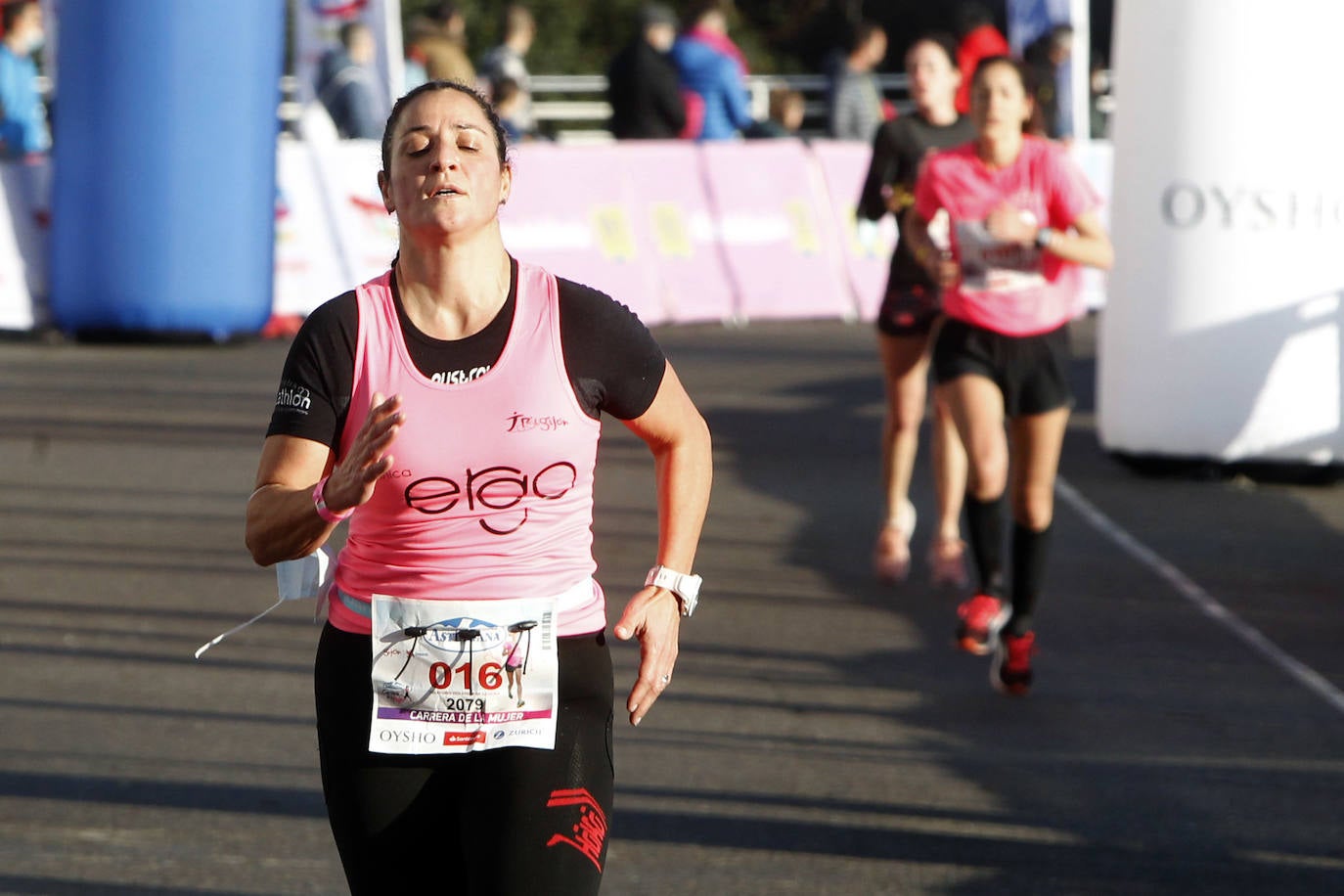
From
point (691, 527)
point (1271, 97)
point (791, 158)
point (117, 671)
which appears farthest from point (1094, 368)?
point (691, 527)

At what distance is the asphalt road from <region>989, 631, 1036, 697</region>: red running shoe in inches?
3.2

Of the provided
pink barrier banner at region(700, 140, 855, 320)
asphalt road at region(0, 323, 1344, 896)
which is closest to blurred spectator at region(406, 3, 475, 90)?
pink barrier banner at region(700, 140, 855, 320)

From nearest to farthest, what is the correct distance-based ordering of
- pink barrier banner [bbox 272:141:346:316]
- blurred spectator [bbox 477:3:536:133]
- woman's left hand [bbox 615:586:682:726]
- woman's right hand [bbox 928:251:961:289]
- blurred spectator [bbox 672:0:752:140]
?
woman's left hand [bbox 615:586:682:726] → woman's right hand [bbox 928:251:961:289] → pink barrier banner [bbox 272:141:346:316] → blurred spectator [bbox 672:0:752:140] → blurred spectator [bbox 477:3:536:133]

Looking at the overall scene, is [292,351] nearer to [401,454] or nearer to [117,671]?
[401,454]

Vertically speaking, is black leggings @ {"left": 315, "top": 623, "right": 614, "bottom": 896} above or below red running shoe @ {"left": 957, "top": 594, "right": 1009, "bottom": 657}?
above

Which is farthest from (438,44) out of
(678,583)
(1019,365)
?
(678,583)

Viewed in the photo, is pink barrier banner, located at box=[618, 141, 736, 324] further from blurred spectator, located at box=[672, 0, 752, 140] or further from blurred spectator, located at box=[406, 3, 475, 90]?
blurred spectator, located at box=[406, 3, 475, 90]

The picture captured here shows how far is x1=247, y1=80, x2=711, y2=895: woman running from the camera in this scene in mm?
3350

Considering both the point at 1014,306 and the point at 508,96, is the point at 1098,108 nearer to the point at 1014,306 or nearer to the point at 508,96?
the point at 508,96

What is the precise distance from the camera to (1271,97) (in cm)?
1009

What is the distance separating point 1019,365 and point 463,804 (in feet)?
12.9

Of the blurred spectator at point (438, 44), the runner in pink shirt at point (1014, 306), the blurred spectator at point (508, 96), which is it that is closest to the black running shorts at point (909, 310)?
the runner in pink shirt at point (1014, 306)

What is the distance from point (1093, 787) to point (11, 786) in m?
2.95

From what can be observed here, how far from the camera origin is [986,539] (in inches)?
286
